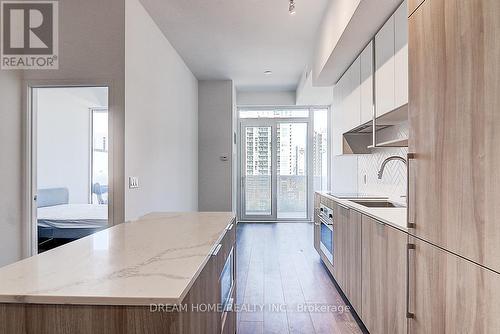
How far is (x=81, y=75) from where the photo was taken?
2.92 metres

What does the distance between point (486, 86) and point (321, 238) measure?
312 centimetres

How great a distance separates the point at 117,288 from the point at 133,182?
235 centimetres

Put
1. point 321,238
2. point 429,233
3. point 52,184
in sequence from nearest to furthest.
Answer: point 429,233 < point 321,238 < point 52,184

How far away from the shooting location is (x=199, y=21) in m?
3.64

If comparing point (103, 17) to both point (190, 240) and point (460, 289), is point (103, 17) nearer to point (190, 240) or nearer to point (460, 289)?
point (190, 240)

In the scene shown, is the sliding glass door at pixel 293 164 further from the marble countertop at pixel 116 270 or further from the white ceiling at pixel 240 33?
the marble countertop at pixel 116 270

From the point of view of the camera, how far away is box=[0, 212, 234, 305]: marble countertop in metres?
→ 0.81

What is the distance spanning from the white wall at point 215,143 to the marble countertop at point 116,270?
440cm

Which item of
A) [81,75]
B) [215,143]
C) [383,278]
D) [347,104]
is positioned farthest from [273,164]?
[383,278]

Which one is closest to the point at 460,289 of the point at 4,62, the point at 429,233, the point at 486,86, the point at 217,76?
the point at 429,233

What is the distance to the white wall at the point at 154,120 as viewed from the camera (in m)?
3.04

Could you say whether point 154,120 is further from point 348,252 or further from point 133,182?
point 348,252

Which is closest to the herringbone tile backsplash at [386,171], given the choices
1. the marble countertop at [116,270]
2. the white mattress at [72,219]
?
the marble countertop at [116,270]

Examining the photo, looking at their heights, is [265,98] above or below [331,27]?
above
